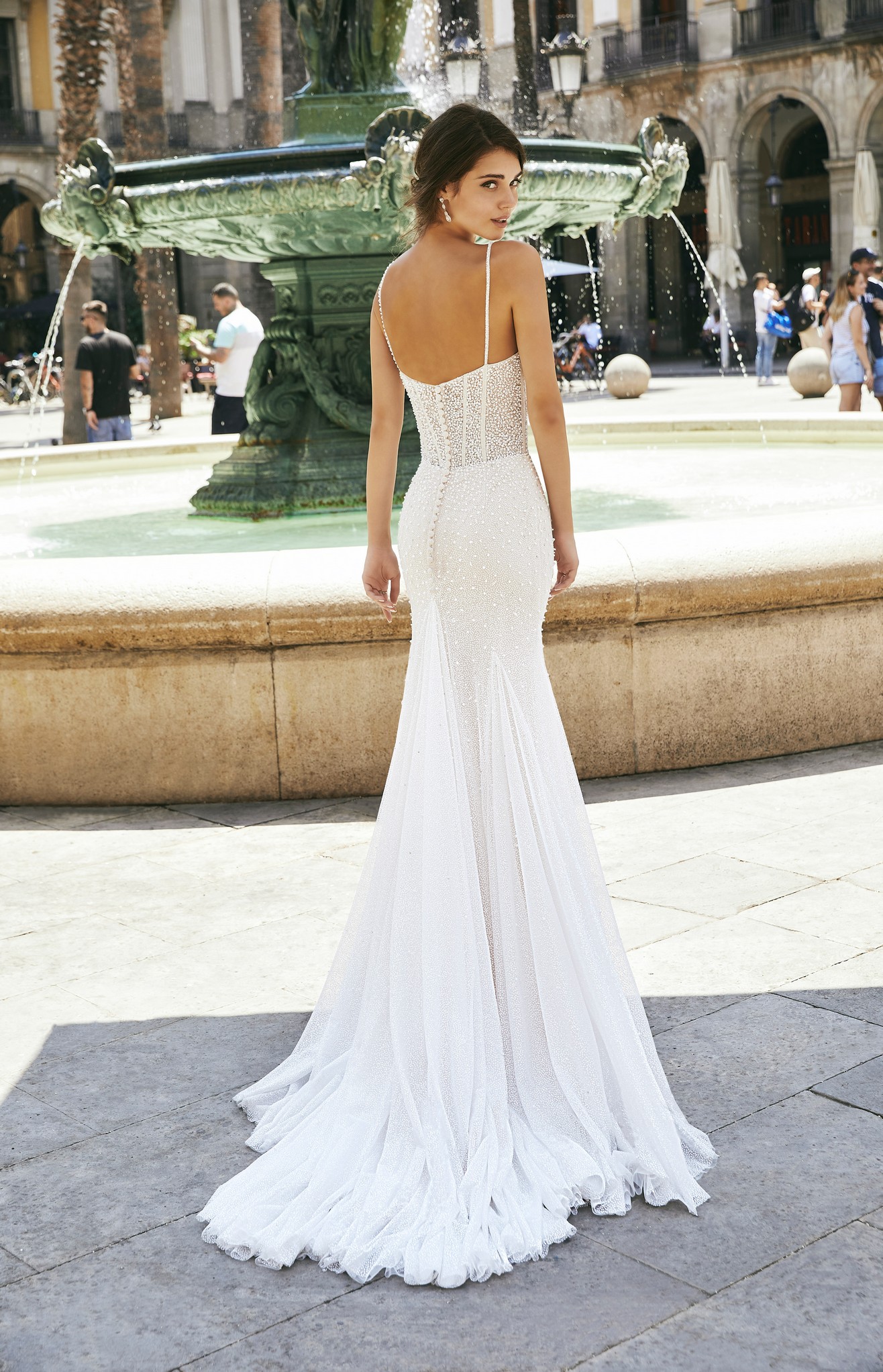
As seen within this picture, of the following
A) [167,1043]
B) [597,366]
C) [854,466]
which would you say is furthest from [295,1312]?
[597,366]

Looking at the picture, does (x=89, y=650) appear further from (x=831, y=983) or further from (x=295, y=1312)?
(x=295, y=1312)

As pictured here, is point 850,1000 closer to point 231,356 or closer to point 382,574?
point 382,574

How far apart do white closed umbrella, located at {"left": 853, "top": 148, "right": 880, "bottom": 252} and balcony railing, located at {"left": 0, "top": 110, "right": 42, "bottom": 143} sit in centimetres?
2327

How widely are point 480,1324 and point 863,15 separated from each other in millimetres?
36469

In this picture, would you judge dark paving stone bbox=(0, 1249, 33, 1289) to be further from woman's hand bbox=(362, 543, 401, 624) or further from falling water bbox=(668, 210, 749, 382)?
falling water bbox=(668, 210, 749, 382)

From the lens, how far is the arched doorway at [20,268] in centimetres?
4459

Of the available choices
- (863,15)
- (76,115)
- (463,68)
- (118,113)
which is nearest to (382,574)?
(463,68)

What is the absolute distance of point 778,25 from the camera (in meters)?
36.8

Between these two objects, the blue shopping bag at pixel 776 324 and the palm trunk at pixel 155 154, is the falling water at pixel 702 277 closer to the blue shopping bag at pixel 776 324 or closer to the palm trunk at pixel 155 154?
the blue shopping bag at pixel 776 324

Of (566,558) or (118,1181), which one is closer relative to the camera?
(118,1181)

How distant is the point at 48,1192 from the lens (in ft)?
9.46

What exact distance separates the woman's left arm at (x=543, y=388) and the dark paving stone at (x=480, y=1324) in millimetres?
1306

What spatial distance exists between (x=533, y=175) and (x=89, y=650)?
120 inches

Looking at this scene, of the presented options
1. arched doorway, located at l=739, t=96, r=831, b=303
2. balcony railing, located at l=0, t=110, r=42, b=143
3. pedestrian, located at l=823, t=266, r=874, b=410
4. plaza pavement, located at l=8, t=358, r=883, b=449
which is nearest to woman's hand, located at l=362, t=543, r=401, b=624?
pedestrian, located at l=823, t=266, r=874, b=410
